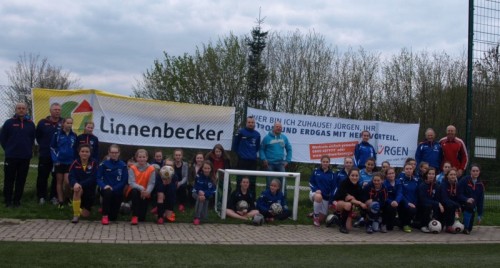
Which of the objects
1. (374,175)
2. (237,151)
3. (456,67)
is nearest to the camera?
(374,175)

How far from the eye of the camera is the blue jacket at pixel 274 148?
11680 millimetres

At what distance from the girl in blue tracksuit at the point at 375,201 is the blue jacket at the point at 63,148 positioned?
18.9 feet

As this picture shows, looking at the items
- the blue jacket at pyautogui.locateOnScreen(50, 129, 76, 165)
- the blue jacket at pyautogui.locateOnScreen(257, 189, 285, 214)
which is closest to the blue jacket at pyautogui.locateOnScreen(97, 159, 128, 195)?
the blue jacket at pyautogui.locateOnScreen(50, 129, 76, 165)

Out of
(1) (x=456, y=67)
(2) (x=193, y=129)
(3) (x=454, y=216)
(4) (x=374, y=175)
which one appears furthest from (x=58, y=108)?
(1) (x=456, y=67)

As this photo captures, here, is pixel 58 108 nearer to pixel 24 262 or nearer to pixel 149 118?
pixel 149 118

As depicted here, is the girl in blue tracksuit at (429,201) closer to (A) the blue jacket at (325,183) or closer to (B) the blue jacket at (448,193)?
(B) the blue jacket at (448,193)

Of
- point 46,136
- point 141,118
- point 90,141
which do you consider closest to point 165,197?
point 90,141

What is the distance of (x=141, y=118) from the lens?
1155 cm

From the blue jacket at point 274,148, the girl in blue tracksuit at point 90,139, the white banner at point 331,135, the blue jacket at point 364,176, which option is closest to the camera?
the girl in blue tracksuit at point 90,139

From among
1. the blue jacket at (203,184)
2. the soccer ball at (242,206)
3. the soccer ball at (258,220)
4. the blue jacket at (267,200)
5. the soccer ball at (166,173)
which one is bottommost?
the soccer ball at (258,220)

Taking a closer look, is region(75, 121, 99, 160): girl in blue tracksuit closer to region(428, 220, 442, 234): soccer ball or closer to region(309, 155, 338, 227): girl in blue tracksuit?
region(309, 155, 338, 227): girl in blue tracksuit

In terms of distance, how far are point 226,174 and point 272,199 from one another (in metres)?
1.09

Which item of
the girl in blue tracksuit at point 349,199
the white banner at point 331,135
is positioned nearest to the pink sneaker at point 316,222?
the girl in blue tracksuit at point 349,199

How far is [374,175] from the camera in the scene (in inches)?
410
